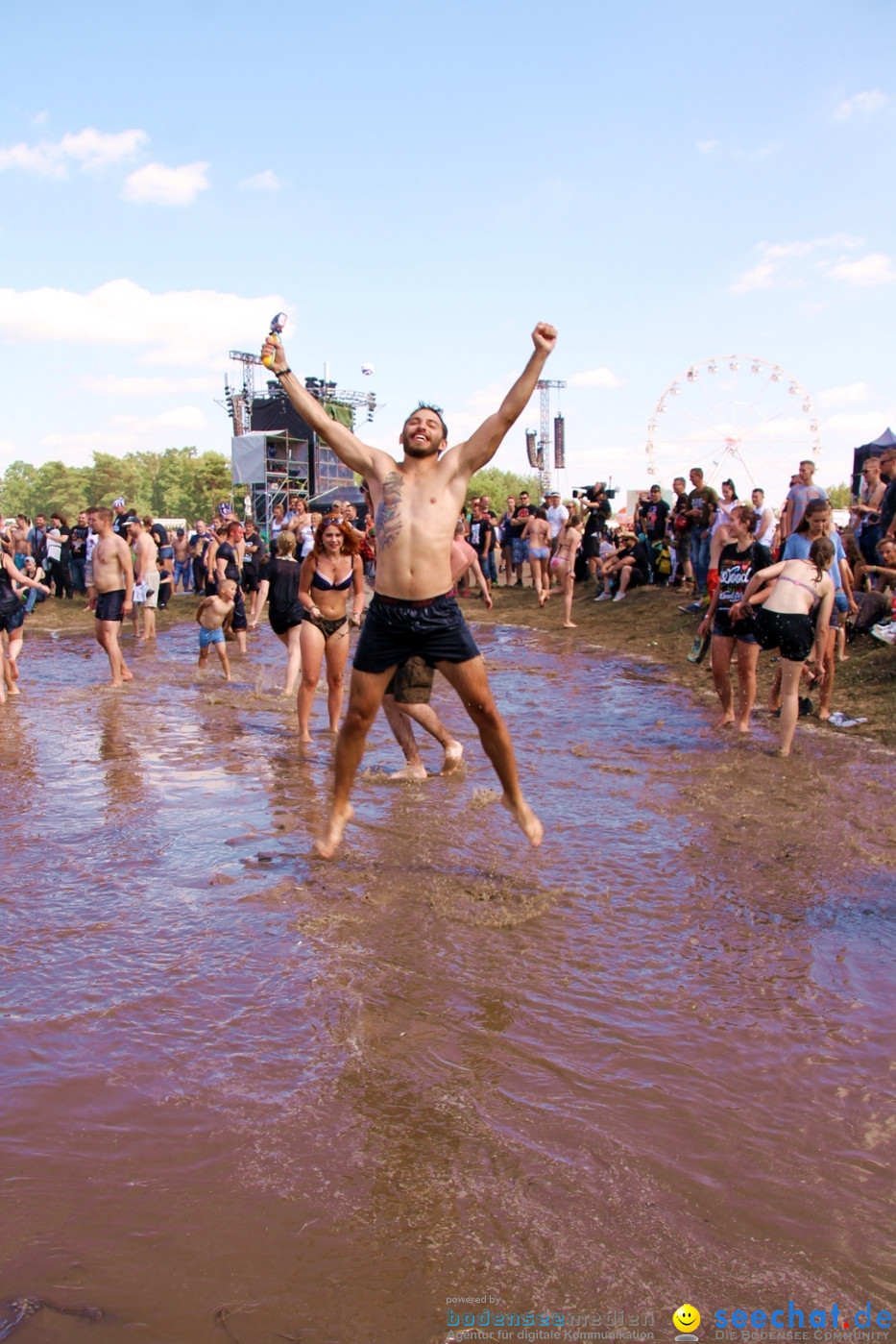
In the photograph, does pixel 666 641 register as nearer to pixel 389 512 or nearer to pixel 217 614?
pixel 217 614

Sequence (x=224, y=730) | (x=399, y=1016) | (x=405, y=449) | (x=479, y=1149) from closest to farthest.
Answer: (x=479, y=1149) < (x=399, y=1016) < (x=405, y=449) < (x=224, y=730)

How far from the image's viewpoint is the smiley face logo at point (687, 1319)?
2211mm

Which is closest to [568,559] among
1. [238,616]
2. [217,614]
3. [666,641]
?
[666,641]

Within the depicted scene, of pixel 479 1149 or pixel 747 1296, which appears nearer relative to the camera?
pixel 747 1296

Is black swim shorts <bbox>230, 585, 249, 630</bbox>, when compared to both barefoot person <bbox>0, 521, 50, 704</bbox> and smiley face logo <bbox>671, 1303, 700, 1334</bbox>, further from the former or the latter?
smiley face logo <bbox>671, 1303, 700, 1334</bbox>

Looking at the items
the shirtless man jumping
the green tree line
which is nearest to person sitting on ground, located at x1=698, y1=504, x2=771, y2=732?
the shirtless man jumping

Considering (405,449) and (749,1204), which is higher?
(405,449)

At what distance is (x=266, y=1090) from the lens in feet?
9.96

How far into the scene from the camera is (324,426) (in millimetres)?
4375

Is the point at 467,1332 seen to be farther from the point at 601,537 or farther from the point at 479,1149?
the point at 601,537

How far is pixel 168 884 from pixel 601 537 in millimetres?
17393

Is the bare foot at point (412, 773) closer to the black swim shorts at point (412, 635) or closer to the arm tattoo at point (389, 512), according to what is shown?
the black swim shorts at point (412, 635)

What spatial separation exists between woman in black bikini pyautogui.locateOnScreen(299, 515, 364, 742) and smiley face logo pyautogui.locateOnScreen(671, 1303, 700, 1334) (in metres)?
5.64

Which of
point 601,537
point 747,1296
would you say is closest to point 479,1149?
point 747,1296
